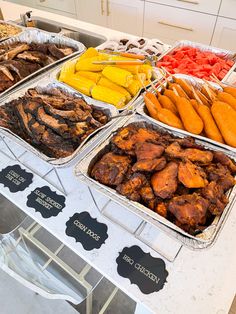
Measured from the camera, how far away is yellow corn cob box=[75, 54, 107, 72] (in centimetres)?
102

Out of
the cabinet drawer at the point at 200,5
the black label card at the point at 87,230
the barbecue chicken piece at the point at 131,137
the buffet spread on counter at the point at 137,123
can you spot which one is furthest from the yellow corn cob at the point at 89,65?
the cabinet drawer at the point at 200,5

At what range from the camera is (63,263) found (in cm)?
81

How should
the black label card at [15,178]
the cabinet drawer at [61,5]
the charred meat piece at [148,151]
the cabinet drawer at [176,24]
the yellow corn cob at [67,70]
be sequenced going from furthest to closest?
1. the cabinet drawer at [61,5]
2. the cabinet drawer at [176,24]
3. the yellow corn cob at [67,70]
4. the black label card at [15,178]
5. the charred meat piece at [148,151]

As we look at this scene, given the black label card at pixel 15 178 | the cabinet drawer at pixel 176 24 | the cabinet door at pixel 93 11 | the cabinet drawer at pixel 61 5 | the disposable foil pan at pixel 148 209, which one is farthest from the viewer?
the cabinet drawer at pixel 61 5

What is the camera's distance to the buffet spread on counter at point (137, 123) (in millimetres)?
595

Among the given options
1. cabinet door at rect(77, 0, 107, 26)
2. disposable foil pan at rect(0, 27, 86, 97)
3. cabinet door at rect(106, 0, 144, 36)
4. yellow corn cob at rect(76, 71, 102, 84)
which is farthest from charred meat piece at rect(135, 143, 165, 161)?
cabinet door at rect(77, 0, 107, 26)

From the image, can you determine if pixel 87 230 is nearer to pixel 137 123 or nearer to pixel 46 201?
pixel 46 201

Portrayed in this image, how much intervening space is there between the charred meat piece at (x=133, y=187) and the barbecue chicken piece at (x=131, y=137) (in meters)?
0.09

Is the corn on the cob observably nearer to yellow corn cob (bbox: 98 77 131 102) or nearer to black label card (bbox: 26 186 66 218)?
yellow corn cob (bbox: 98 77 131 102)

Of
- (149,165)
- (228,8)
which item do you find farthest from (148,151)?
(228,8)

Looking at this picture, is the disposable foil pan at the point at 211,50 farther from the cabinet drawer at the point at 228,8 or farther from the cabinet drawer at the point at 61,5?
the cabinet drawer at the point at 61,5

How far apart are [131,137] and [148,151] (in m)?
0.08

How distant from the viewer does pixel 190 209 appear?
21.8 inches

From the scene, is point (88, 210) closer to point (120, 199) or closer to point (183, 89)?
point (120, 199)
